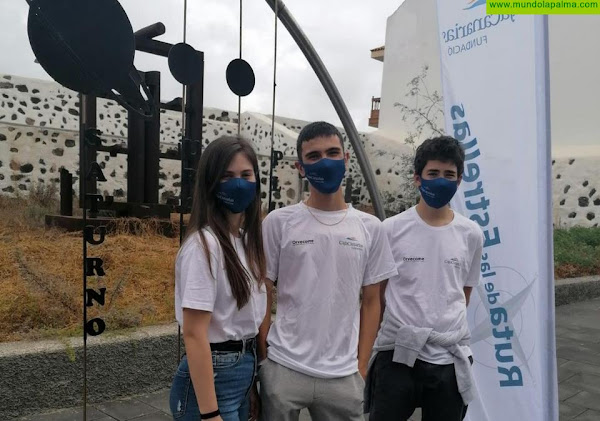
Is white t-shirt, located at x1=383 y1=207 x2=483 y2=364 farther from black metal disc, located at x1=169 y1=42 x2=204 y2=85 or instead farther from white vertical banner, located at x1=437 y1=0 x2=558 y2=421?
black metal disc, located at x1=169 y1=42 x2=204 y2=85

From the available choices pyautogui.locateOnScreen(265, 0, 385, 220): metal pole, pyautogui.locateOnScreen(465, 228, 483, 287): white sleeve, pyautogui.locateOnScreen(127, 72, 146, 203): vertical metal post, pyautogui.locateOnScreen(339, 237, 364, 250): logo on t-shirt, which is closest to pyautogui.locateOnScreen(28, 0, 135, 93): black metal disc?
pyautogui.locateOnScreen(339, 237, 364, 250): logo on t-shirt

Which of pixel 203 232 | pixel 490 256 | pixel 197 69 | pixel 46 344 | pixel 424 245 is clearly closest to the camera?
pixel 203 232

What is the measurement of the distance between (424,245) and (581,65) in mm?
10658

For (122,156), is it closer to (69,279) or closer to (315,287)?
(69,279)

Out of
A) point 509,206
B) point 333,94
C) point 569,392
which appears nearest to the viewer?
point 509,206

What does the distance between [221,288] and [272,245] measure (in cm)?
34

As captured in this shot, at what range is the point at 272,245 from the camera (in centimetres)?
193

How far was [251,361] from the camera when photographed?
175cm

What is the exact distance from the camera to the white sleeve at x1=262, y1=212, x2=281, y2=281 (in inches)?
75.6

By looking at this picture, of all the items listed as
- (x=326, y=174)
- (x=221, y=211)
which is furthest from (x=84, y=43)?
(x=326, y=174)

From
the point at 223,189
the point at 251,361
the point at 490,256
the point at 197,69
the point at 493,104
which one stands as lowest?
the point at 251,361

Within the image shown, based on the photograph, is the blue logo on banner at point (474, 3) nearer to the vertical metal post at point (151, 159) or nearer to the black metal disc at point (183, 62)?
the black metal disc at point (183, 62)

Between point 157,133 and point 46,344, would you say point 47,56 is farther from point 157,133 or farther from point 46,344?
point 157,133

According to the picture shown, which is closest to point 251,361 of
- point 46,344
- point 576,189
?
point 46,344
